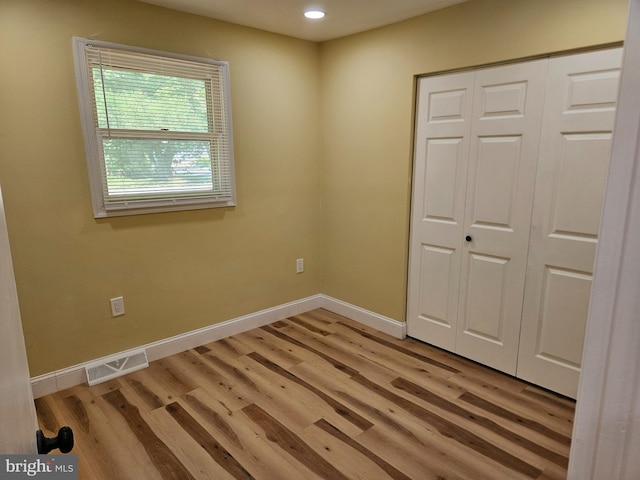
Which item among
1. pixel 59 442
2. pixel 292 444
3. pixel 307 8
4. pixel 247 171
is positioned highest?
pixel 307 8

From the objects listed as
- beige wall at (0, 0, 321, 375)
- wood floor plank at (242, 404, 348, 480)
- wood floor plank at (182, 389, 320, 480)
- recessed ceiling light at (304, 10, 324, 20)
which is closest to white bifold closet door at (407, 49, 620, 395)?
recessed ceiling light at (304, 10, 324, 20)

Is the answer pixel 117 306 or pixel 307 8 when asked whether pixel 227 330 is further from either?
pixel 307 8

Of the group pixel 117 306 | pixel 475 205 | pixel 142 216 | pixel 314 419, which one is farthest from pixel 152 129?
pixel 475 205

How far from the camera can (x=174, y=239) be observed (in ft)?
9.54

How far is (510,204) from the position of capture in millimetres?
2537

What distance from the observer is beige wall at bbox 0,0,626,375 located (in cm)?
225

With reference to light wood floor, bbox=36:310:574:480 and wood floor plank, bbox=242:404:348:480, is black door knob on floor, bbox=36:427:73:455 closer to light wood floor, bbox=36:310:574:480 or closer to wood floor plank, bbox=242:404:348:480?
light wood floor, bbox=36:310:574:480

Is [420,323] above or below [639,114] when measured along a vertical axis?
below

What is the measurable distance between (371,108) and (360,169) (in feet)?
1.60

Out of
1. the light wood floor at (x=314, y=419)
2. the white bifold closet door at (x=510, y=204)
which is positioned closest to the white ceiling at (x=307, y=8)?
the white bifold closet door at (x=510, y=204)

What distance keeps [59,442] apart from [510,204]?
2.52 metres

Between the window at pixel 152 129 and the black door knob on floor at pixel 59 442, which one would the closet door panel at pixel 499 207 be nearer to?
the window at pixel 152 129

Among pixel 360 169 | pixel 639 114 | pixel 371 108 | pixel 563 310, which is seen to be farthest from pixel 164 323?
pixel 639 114

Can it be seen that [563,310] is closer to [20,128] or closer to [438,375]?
[438,375]
